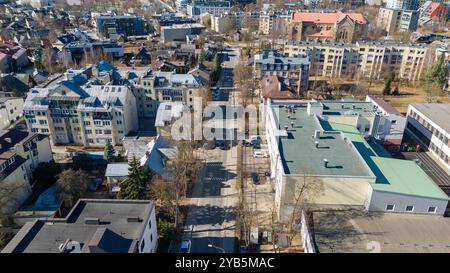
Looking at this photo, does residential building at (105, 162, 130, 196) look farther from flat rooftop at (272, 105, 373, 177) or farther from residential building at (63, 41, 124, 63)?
residential building at (63, 41, 124, 63)

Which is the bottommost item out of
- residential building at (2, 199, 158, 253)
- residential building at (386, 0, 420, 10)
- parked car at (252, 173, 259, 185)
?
parked car at (252, 173, 259, 185)

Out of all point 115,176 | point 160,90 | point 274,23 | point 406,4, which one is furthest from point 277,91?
point 406,4

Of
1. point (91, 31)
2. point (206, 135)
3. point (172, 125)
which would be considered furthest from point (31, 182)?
point (91, 31)

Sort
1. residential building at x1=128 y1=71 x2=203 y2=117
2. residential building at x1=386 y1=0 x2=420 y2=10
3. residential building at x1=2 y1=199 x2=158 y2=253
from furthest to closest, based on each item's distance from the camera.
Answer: residential building at x1=386 y1=0 x2=420 y2=10
residential building at x1=128 y1=71 x2=203 y2=117
residential building at x1=2 y1=199 x2=158 y2=253

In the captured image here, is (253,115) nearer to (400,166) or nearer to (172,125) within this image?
(172,125)

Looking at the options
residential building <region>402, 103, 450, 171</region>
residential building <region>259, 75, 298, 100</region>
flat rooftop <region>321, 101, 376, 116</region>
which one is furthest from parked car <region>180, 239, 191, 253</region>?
residential building <region>402, 103, 450, 171</region>

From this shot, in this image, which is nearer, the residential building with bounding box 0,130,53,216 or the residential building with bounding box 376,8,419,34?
the residential building with bounding box 0,130,53,216
